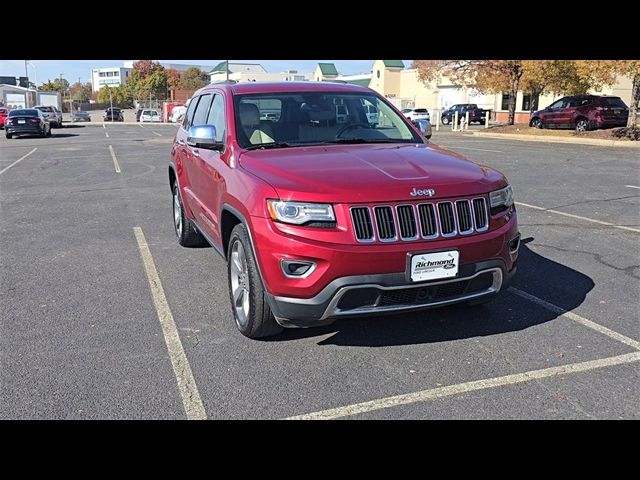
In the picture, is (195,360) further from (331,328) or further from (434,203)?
(434,203)

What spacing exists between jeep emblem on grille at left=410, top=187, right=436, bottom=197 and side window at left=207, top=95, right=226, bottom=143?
6.31 feet

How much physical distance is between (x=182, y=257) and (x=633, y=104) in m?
22.3

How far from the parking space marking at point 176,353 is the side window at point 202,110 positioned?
160 centimetres

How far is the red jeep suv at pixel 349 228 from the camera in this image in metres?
3.63

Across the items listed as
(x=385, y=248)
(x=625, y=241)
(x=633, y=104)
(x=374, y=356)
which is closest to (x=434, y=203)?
(x=385, y=248)

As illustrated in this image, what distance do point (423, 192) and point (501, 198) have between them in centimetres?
73

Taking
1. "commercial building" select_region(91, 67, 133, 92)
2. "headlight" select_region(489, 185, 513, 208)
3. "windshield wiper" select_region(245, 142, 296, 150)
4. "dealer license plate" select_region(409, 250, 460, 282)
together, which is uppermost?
"commercial building" select_region(91, 67, 133, 92)

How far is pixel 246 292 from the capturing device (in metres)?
4.29

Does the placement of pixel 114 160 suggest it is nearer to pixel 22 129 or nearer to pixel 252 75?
pixel 22 129

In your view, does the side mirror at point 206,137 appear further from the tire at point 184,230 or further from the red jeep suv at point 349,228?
the tire at point 184,230

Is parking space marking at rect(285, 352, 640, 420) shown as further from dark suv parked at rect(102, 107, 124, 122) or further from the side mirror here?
dark suv parked at rect(102, 107, 124, 122)

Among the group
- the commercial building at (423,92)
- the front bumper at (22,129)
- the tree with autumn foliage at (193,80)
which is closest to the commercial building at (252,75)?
the tree with autumn foliage at (193,80)

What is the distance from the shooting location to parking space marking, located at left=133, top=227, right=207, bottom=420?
339 centimetres

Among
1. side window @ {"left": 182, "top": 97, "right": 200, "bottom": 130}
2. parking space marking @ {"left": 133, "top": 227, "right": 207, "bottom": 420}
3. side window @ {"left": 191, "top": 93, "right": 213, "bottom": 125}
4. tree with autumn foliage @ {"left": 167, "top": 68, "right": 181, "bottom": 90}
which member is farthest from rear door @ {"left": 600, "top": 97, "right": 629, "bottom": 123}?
tree with autumn foliage @ {"left": 167, "top": 68, "right": 181, "bottom": 90}
